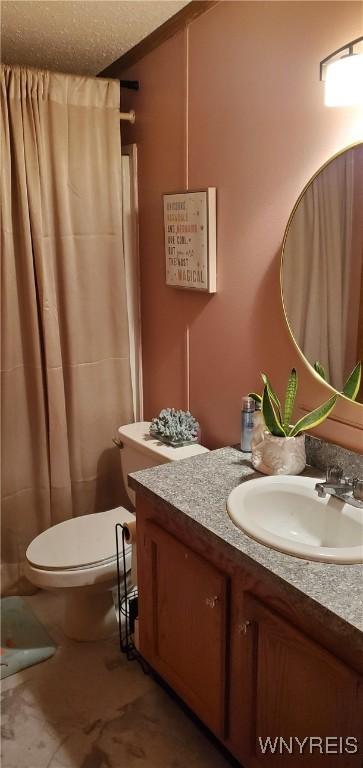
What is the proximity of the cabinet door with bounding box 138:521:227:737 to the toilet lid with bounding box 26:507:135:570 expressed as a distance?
28cm

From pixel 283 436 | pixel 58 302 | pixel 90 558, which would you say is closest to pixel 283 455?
pixel 283 436

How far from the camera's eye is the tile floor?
68.6 inches

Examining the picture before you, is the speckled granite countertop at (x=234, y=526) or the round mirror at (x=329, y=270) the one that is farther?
the round mirror at (x=329, y=270)

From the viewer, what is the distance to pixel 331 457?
1730mm

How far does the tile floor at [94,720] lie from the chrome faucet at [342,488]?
2.85 feet

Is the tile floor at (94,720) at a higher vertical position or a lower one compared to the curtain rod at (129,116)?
lower

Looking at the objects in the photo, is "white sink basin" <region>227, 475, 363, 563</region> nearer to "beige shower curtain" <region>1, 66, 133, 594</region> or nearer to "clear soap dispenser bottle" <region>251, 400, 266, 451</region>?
"clear soap dispenser bottle" <region>251, 400, 266, 451</region>

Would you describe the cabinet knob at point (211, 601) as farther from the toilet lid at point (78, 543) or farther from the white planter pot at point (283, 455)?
the toilet lid at point (78, 543)

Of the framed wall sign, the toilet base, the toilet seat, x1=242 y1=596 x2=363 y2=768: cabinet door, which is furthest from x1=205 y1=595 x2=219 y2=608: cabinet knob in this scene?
the framed wall sign

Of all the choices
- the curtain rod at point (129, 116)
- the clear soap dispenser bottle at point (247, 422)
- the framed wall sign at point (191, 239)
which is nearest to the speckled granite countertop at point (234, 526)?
the clear soap dispenser bottle at point (247, 422)

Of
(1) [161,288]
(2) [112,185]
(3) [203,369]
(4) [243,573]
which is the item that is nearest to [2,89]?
(2) [112,185]

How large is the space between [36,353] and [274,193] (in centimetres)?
117

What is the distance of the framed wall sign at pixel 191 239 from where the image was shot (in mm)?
2084

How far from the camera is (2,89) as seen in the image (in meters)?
2.19
